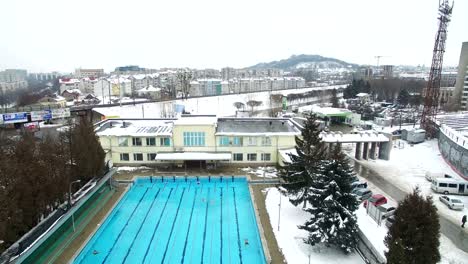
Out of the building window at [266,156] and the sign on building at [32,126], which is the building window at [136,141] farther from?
the sign on building at [32,126]

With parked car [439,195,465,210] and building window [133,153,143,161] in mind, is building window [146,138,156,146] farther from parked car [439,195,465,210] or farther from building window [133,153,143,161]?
parked car [439,195,465,210]

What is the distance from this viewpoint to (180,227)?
1750cm

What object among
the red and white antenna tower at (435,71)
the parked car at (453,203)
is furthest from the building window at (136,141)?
the red and white antenna tower at (435,71)

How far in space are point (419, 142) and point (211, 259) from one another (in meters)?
32.7

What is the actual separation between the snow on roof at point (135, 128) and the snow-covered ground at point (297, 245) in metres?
13.4

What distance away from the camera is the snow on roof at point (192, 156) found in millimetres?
25516

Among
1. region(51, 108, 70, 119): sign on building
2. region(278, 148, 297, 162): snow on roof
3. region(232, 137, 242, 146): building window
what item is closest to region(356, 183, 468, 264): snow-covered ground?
region(278, 148, 297, 162): snow on roof

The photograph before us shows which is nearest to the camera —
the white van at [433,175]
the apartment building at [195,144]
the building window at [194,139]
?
the white van at [433,175]

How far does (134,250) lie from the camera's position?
49.8 feet

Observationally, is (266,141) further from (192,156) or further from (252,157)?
(192,156)

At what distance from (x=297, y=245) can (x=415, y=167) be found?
18.8m

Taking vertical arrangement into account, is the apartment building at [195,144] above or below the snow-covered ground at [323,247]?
above

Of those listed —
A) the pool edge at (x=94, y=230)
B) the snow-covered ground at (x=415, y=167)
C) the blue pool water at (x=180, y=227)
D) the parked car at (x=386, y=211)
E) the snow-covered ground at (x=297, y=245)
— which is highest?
the parked car at (x=386, y=211)

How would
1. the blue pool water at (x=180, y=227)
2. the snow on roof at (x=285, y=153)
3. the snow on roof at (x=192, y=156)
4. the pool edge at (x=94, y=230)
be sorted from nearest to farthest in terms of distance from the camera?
the pool edge at (x=94, y=230) → the blue pool water at (x=180, y=227) → the snow on roof at (x=285, y=153) → the snow on roof at (x=192, y=156)
